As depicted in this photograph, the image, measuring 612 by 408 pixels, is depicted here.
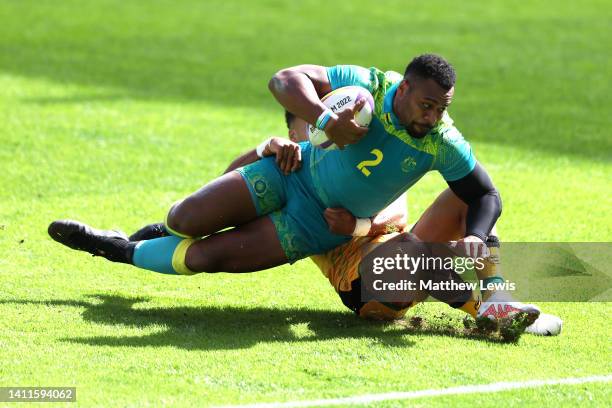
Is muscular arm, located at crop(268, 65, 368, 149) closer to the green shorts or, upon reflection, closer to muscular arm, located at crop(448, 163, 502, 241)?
the green shorts

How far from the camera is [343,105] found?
24.0 feet

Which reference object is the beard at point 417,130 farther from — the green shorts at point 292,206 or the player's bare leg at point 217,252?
the player's bare leg at point 217,252

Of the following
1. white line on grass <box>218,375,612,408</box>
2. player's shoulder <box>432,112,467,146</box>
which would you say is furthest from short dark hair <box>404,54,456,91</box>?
white line on grass <box>218,375,612,408</box>

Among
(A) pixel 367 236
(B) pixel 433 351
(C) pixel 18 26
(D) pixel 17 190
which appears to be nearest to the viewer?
(B) pixel 433 351

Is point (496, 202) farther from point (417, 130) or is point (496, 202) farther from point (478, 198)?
point (417, 130)

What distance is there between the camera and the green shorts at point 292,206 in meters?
7.60

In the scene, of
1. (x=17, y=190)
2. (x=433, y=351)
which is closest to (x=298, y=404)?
(x=433, y=351)

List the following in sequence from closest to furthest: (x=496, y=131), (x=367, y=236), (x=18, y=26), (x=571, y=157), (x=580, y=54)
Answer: (x=367, y=236) → (x=571, y=157) → (x=496, y=131) → (x=580, y=54) → (x=18, y=26)

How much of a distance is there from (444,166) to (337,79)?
3.31 feet

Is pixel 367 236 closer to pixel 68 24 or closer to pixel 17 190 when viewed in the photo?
pixel 17 190

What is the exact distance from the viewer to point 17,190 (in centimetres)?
1095

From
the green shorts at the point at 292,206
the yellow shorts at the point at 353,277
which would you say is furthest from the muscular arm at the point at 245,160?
the yellow shorts at the point at 353,277

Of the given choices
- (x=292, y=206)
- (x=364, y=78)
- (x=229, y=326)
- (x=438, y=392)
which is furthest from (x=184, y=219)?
(x=438, y=392)

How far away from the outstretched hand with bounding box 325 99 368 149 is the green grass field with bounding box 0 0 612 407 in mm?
1163
